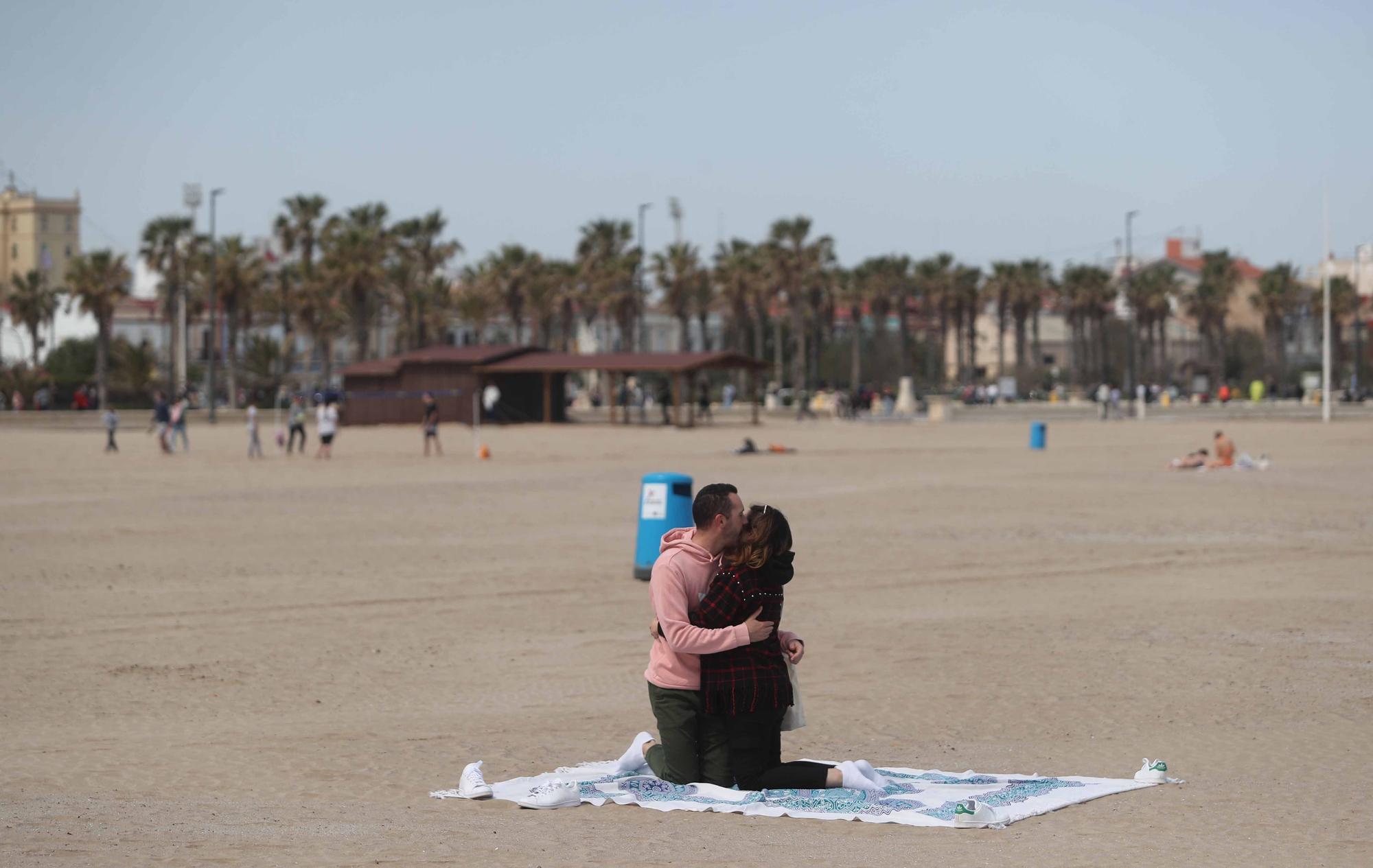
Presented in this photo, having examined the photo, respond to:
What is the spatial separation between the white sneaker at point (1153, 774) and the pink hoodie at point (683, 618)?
5.24ft

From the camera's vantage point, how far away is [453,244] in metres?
92.6

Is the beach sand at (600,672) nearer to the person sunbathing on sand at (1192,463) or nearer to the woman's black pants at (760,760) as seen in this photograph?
the woman's black pants at (760,760)

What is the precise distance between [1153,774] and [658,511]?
7.51 meters

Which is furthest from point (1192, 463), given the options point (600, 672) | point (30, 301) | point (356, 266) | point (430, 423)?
point (30, 301)

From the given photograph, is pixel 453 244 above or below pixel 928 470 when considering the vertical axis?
above

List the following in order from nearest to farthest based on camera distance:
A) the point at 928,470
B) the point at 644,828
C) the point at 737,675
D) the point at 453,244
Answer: the point at 644,828, the point at 737,675, the point at 928,470, the point at 453,244

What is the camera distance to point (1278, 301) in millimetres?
101438

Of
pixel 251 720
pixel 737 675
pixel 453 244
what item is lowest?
pixel 251 720

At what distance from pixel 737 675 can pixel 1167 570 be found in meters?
9.34

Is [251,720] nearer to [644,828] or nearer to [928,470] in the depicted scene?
[644,828]

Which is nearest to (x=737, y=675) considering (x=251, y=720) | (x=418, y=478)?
(x=251, y=720)

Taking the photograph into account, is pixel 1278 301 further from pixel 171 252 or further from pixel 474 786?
pixel 474 786

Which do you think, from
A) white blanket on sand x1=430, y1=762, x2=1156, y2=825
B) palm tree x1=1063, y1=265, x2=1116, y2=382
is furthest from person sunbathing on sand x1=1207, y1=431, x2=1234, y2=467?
palm tree x1=1063, y1=265, x2=1116, y2=382

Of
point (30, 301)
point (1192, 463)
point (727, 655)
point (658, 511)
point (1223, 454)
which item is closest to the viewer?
point (727, 655)
